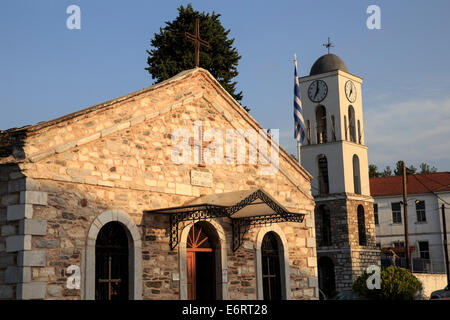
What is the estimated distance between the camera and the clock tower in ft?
117

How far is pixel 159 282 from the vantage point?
13797mm

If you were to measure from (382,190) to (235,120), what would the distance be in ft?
111

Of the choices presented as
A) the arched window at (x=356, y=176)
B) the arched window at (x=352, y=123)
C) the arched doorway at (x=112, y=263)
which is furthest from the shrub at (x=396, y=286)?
the arched window at (x=352, y=123)

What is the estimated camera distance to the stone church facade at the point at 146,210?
11.8m

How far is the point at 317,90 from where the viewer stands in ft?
127

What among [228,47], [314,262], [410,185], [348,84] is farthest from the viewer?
[410,185]

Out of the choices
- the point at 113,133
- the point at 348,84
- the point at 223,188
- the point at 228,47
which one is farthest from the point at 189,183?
the point at 348,84

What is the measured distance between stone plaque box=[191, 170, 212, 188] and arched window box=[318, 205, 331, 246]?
73.0ft

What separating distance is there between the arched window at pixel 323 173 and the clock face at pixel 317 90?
382 centimetres

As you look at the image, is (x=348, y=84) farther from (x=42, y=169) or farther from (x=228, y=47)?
(x=42, y=169)

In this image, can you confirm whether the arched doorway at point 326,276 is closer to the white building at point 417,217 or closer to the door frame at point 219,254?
the white building at point 417,217

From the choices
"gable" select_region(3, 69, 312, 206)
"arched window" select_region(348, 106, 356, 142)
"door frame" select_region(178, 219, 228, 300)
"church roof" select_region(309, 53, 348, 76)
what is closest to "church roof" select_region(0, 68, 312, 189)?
"gable" select_region(3, 69, 312, 206)

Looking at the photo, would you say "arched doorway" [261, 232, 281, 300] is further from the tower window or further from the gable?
the tower window

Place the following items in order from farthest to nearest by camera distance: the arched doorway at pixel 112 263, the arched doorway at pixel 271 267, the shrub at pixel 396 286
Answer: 1. the shrub at pixel 396 286
2. the arched doorway at pixel 271 267
3. the arched doorway at pixel 112 263
